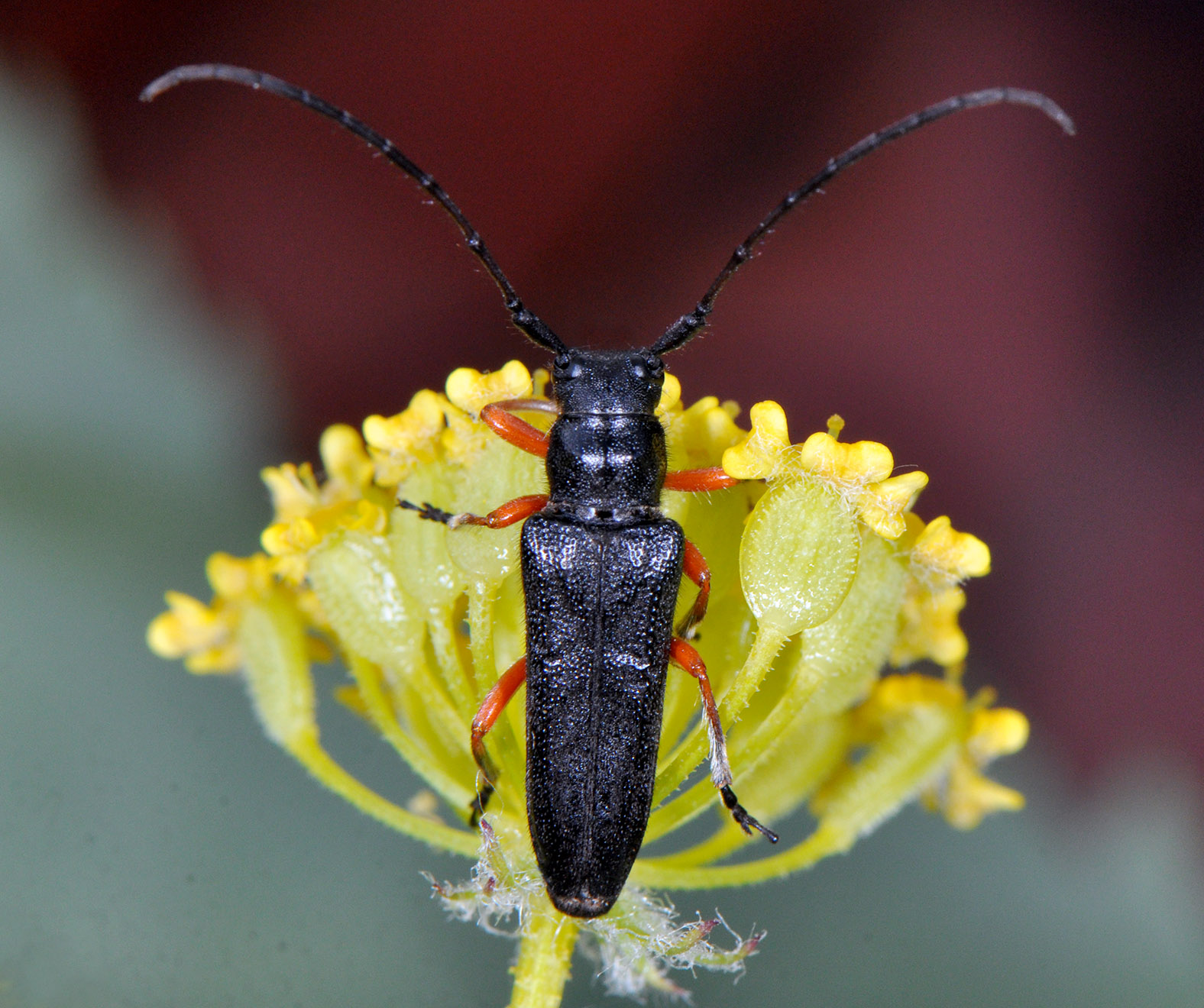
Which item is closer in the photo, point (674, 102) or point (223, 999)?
point (223, 999)

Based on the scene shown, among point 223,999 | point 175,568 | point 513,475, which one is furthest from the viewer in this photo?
point 175,568

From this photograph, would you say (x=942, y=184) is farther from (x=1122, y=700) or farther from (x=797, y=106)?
(x=1122, y=700)

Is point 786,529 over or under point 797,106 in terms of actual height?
under

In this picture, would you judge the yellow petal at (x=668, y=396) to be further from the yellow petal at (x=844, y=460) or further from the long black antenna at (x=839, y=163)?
the yellow petal at (x=844, y=460)

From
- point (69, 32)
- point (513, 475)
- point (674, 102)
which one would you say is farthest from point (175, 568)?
point (674, 102)

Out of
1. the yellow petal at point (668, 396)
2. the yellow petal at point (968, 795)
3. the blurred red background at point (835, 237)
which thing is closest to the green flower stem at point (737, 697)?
the yellow petal at point (668, 396)

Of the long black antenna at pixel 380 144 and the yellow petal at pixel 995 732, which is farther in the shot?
the yellow petal at pixel 995 732
